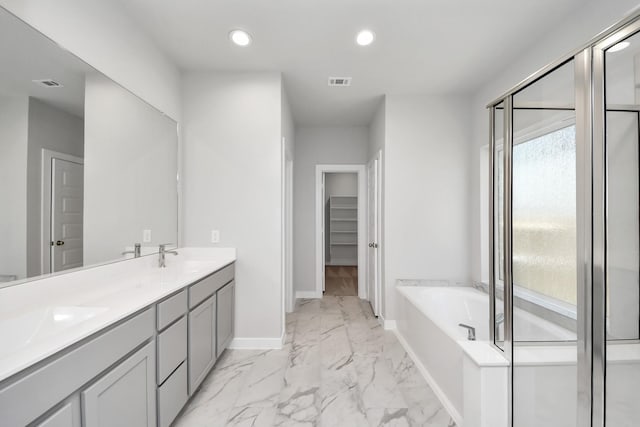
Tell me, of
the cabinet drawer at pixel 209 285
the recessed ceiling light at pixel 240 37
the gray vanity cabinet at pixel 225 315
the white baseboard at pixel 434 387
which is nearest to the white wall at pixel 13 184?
the cabinet drawer at pixel 209 285

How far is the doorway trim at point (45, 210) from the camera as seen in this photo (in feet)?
4.54

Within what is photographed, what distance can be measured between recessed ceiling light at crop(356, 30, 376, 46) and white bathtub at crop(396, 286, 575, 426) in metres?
2.10

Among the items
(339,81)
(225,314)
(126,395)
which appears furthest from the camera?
(339,81)

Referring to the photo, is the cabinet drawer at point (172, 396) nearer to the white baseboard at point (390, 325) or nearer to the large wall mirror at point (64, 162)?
the large wall mirror at point (64, 162)

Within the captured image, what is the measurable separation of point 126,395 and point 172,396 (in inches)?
17.6

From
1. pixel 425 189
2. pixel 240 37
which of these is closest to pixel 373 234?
pixel 425 189

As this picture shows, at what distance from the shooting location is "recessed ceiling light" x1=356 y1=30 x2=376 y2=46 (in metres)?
2.17

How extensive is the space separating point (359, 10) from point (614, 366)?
228 centimetres

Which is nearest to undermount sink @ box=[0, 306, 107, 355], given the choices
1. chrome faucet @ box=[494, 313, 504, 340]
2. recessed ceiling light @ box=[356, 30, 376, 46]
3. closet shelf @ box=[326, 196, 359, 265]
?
chrome faucet @ box=[494, 313, 504, 340]

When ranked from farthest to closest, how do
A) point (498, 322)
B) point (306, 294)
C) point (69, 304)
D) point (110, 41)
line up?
point (306, 294) → point (110, 41) → point (498, 322) → point (69, 304)

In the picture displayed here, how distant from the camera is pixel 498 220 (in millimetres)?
1583

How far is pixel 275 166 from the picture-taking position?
2.71 metres

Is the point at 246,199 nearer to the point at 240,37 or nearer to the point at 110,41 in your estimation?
the point at 240,37

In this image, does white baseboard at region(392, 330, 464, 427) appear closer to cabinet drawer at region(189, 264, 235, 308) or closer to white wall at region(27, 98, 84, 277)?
cabinet drawer at region(189, 264, 235, 308)
